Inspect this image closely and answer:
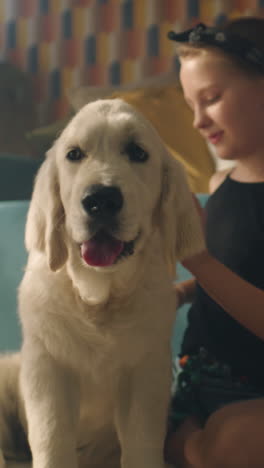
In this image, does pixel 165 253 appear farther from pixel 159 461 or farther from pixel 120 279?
pixel 159 461

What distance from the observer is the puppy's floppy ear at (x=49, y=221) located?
96 cm

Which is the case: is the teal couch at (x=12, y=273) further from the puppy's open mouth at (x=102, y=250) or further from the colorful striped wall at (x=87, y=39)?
the colorful striped wall at (x=87, y=39)

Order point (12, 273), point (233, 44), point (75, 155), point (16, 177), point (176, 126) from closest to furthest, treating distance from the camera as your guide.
Answer: point (75, 155)
point (233, 44)
point (12, 273)
point (16, 177)
point (176, 126)

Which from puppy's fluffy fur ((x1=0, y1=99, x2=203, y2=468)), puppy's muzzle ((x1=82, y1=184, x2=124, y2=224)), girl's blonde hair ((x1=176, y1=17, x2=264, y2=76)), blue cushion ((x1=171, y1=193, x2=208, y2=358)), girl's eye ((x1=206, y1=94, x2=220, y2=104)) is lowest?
blue cushion ((x1=171, y1=193, x2=208, y2=358))

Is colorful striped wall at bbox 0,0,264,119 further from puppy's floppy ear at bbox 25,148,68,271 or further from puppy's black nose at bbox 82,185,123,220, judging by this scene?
puppy's black nose at bbox 82,185,123,220

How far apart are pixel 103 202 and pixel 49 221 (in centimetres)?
17

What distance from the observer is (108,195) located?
2.72ft

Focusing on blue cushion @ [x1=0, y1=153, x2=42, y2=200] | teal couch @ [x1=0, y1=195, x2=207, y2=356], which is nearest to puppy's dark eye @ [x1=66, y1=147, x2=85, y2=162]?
teal couch @ [x1=0, y1=195, x2=207, y2=356]

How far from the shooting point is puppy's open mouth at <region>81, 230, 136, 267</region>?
34.7 inches

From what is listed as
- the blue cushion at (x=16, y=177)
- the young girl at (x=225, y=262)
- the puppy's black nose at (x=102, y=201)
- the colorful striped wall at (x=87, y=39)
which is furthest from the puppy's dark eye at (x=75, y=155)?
the colorful striped wall at (x=87, y=39)

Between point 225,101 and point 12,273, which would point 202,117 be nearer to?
point 225,101

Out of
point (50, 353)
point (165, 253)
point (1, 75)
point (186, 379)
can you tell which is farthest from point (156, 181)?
point (1, 75)

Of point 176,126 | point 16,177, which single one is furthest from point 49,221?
point 176,126

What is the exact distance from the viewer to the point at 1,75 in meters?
3.04
